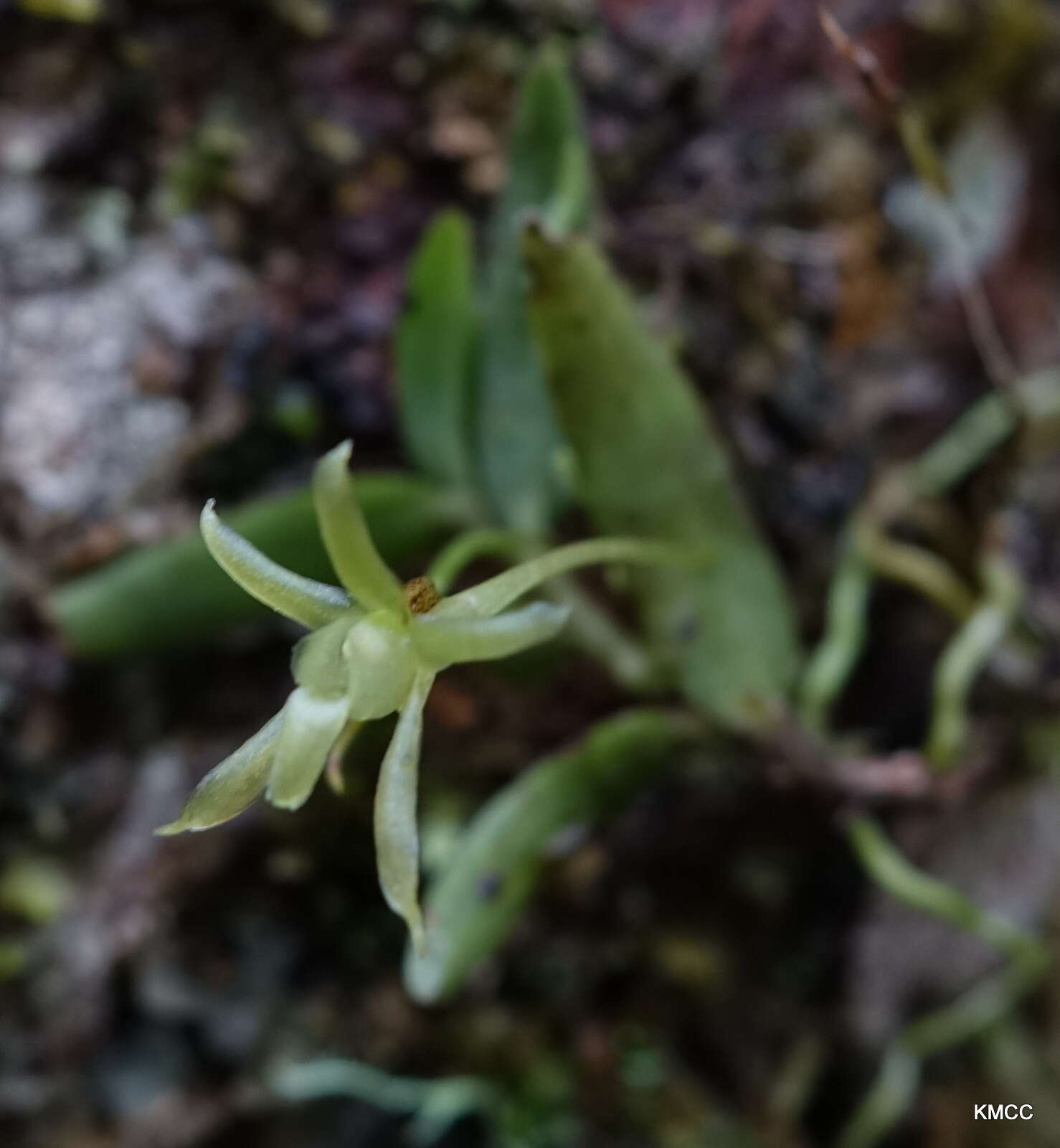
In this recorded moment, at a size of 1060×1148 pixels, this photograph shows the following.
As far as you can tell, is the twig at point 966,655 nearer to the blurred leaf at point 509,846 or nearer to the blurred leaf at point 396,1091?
the blurred leaf at point 509,846

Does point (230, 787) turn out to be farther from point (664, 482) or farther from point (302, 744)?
point (664, 482)

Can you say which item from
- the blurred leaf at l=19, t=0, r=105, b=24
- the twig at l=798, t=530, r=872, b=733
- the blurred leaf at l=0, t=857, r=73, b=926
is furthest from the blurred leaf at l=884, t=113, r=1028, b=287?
the blurred leaf at l=0, t=857, r=73, b=926

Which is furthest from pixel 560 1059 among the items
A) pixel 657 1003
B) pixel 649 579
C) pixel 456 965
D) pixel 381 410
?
pixel 381 410

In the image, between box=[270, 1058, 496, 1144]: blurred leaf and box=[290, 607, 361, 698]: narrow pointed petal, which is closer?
Answer: box=[290, 607, 361, 698]: narrow pointed petal

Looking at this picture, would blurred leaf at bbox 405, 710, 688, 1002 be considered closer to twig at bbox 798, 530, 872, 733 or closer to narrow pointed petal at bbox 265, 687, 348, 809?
twig at bbox 798, 530, 872, 733

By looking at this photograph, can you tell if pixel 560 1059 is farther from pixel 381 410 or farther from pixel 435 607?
pixel 435 607

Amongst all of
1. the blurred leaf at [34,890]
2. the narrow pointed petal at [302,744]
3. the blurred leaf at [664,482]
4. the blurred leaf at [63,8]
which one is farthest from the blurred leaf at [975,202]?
the blurred leaf at [34,890]
